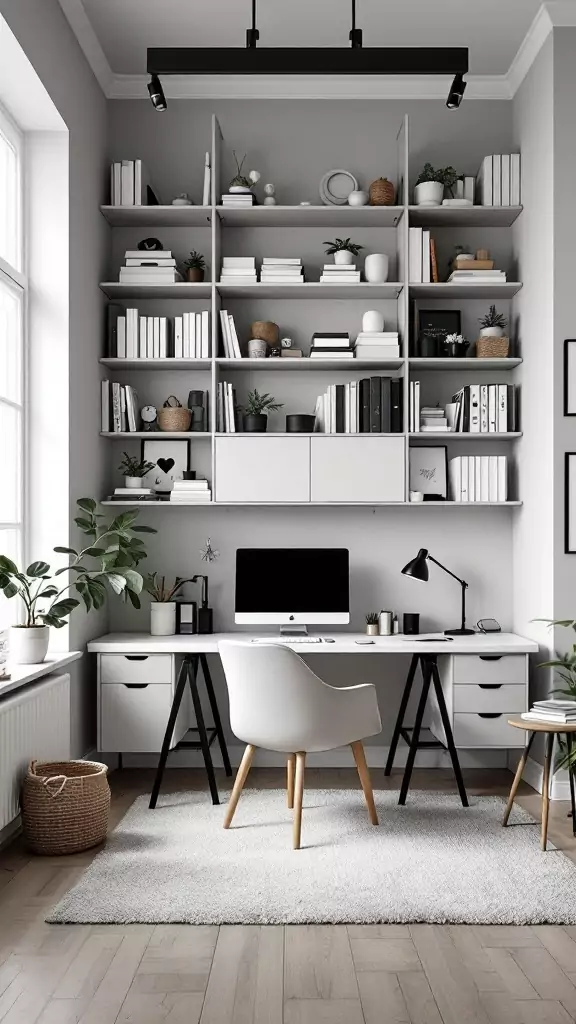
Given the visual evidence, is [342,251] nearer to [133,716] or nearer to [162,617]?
[162,617]

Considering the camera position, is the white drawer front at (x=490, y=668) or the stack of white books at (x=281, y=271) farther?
the stack of white books at (x=281, y=271)

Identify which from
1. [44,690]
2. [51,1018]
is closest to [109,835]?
[44,690]

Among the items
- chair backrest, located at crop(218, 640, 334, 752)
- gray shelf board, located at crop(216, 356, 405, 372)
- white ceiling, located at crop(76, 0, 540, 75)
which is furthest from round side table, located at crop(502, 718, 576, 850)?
white ceiling, located at crop(76, 0, 540, 75)

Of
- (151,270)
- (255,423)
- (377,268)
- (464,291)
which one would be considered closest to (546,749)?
(255,423)

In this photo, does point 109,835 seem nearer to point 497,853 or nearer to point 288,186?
point 497,853

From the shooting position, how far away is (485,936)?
8.76 feet

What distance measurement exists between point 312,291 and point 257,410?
0.68 meters

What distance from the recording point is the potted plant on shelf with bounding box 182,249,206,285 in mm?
4703

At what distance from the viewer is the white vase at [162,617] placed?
461 cm

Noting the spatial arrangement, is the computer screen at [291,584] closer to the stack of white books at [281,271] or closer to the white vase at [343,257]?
the stack of white books at [281,271]

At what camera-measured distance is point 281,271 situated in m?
4.66

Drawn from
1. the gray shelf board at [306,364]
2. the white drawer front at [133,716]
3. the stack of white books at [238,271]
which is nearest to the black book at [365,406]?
the gray shelf board at [306,364]

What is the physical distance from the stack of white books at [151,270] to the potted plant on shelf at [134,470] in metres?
0.88

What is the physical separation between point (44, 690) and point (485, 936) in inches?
72.7
